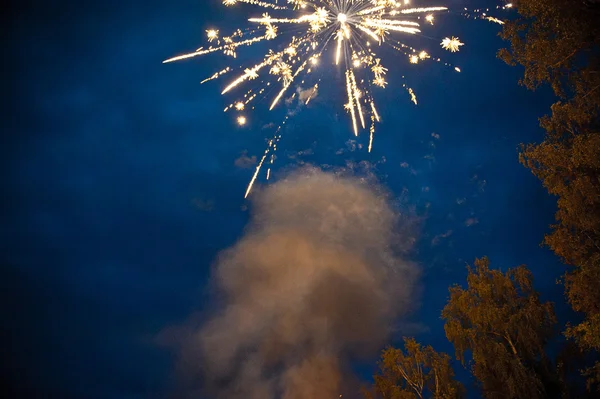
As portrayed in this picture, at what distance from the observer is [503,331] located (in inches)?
538

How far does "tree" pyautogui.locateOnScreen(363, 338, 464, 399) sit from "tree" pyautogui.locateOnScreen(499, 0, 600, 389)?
12.8 metres

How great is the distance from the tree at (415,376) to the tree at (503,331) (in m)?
3.90

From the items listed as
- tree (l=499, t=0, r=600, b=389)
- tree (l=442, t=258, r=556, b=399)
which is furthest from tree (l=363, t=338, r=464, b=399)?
tree (l=499, t=0, r=600, b=389)

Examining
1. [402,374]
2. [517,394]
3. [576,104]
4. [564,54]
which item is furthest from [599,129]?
[402,374]

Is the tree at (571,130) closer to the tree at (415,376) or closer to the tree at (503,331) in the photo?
the tree at (503,331)

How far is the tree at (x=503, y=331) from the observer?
496 inches

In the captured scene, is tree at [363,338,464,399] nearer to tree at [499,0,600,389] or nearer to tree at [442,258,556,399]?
tree at [442,258,556,399]

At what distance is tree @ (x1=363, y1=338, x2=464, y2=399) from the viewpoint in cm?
1714

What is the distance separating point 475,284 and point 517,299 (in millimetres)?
1893

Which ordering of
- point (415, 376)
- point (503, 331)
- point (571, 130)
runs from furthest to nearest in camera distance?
point (415, 376) < point (503, 331) < point (571, 130)

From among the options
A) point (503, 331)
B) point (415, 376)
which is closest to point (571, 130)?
point (503, 331)

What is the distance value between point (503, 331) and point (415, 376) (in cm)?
685

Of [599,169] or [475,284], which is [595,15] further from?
[475,284]

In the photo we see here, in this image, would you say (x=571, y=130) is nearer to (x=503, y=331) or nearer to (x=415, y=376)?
(x=503, y=331)
